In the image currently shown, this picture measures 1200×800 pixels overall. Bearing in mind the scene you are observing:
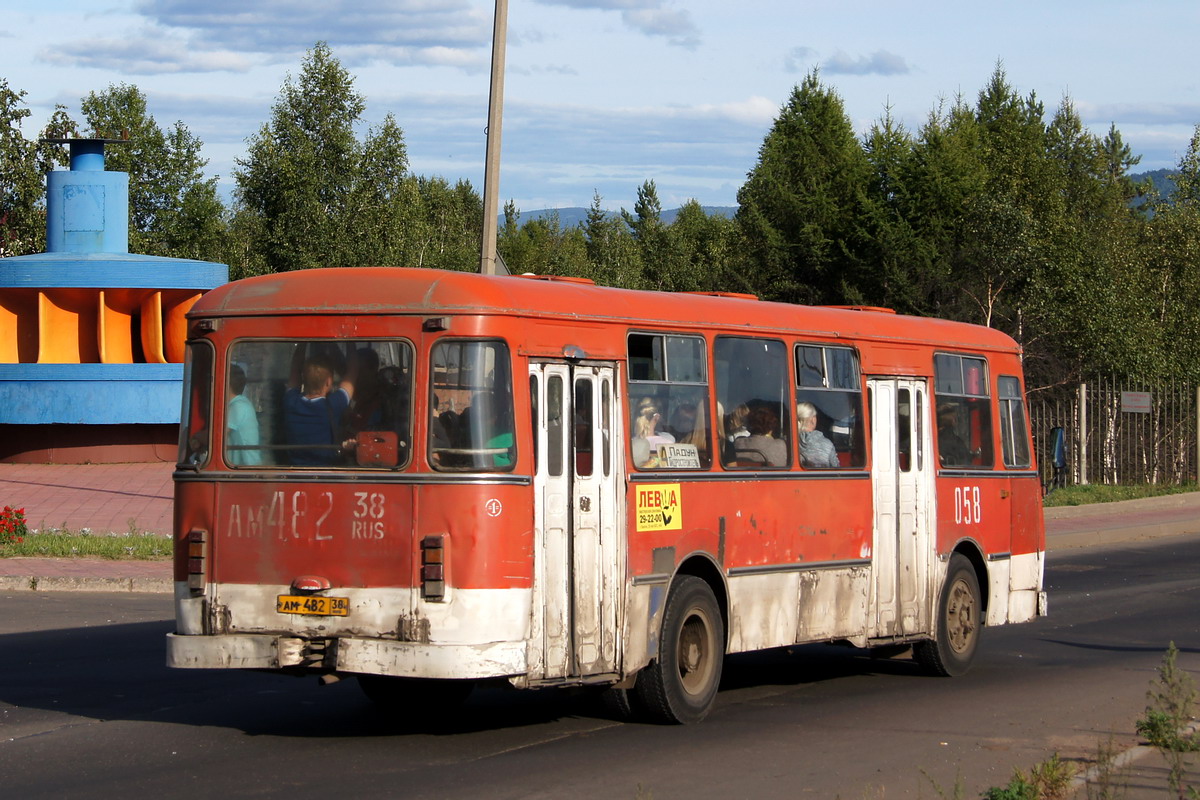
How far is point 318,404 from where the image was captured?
8.59m

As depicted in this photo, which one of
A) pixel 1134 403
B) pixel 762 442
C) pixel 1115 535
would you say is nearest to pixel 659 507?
pixel 762 442

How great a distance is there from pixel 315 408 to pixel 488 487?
114cm

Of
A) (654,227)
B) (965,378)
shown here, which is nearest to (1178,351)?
(965,378)

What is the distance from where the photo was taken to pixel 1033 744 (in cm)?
885

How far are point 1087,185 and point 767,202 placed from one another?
16748 millimetres

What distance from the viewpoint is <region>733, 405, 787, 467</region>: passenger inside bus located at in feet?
34.0

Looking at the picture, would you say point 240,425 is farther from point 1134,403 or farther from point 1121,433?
point 1121,433

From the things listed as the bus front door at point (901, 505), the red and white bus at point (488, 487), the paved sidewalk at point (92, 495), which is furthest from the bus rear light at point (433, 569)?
the paved sidewalk at point (92, 495)

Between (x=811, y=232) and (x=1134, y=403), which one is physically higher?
(x=811, y=232)

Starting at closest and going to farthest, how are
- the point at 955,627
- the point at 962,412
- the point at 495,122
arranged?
the point at 955,627 < the point at 962,412 < the point at 495,122

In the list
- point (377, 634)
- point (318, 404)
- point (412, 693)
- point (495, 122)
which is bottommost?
point (412, 693)

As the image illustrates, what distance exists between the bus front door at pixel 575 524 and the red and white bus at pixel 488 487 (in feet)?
0.05

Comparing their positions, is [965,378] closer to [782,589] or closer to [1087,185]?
[782,589]

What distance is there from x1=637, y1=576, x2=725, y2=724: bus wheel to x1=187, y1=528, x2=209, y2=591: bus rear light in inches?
106
